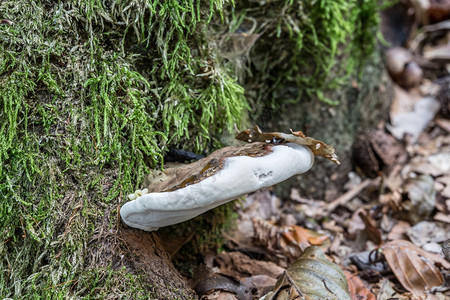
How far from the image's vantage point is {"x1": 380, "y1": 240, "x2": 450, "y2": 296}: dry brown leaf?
7.94 ft

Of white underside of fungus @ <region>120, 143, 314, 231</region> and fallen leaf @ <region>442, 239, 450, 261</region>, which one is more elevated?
white underside of fungus @ <region>120, 143, 314, 231</region>

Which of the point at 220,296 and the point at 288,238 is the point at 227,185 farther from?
the point at 288,238

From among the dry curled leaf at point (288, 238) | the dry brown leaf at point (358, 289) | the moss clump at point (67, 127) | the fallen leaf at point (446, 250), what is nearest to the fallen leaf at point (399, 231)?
the dry curled leaf at point (288, 238)

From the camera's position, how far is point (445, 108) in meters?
4.56

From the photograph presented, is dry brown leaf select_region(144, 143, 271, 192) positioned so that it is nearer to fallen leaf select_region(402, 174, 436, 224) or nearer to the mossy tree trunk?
the mossy tree trunk

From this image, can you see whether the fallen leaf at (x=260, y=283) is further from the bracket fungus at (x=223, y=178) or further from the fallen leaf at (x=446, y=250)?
the fallen leaf at (x=446, y=250)

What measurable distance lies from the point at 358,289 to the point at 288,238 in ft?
2.39

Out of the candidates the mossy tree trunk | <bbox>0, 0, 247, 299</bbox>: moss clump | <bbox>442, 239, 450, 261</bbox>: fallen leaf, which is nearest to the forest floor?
<bbox>442, 239, 450, 261</bbox>: fallen leaf

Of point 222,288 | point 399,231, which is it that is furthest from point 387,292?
point 222,288

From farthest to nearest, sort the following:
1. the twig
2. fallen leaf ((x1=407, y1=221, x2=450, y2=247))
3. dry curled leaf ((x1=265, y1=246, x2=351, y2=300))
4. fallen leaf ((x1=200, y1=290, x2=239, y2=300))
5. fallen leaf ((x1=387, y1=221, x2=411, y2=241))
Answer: the twig < fallen leaf ((x1=387, y1=221, x2=411, y2=241)) < fallen leaf ((x1=407, y1=221, x2=450, y2=247)) < fallen leaf ((x1=200, y1=290, x2=239, y2=300)) < dry curled leaf ((x1=265, y1=246, x2=351, y2=300))

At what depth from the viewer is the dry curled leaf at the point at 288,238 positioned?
9.80 ft

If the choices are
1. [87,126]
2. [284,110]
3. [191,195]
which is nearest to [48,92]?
[87,126]

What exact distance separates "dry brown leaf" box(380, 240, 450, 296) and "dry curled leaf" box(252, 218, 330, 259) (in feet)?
1.92

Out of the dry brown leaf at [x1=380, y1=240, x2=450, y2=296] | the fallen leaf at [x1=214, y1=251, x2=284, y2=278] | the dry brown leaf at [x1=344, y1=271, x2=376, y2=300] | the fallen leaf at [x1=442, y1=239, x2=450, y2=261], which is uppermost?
the fallen leaf at [x1=442, y1=239, x2=450, y2=261]
